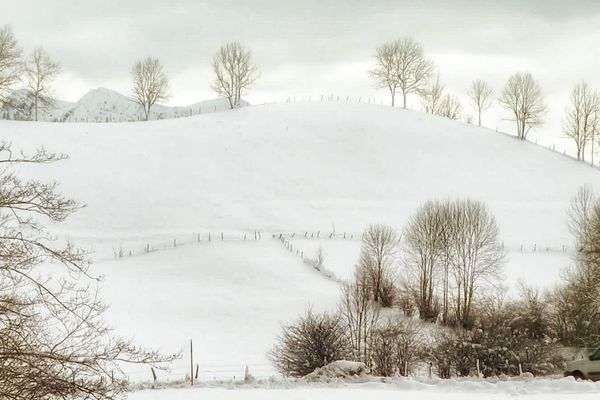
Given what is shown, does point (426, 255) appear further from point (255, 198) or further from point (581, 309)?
point (255, 198)

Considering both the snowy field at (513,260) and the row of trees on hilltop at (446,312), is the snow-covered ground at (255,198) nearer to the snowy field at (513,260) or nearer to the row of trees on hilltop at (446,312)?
the snowy field at (513,260)

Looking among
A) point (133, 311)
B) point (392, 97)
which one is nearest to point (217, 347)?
point (133, 311)

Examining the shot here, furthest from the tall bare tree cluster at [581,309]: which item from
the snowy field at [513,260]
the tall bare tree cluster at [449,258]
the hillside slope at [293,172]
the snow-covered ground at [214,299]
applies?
the hillside slope at [293,172]

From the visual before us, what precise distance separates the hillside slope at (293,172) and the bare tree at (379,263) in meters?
11.9

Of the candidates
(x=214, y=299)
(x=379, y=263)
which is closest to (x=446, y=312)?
(x=379, y=263)

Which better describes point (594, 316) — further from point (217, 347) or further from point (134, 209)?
point (134, 209)

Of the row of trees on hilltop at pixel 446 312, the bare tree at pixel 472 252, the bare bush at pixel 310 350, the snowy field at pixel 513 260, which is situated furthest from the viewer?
the snowy field at pixel 513 260

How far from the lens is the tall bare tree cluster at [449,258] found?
50.4 metres

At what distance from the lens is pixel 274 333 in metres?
42.3

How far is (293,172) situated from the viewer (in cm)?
8012

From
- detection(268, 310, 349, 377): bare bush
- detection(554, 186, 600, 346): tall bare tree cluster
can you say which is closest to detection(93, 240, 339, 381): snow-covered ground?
detection(268, 310, 349, 377): bare bush

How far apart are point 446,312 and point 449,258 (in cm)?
581

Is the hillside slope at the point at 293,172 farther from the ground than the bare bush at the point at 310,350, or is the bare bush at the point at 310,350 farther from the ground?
the hillside slope at the point at 293,172

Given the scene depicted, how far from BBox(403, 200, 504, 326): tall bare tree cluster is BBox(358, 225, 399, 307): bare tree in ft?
5.98
